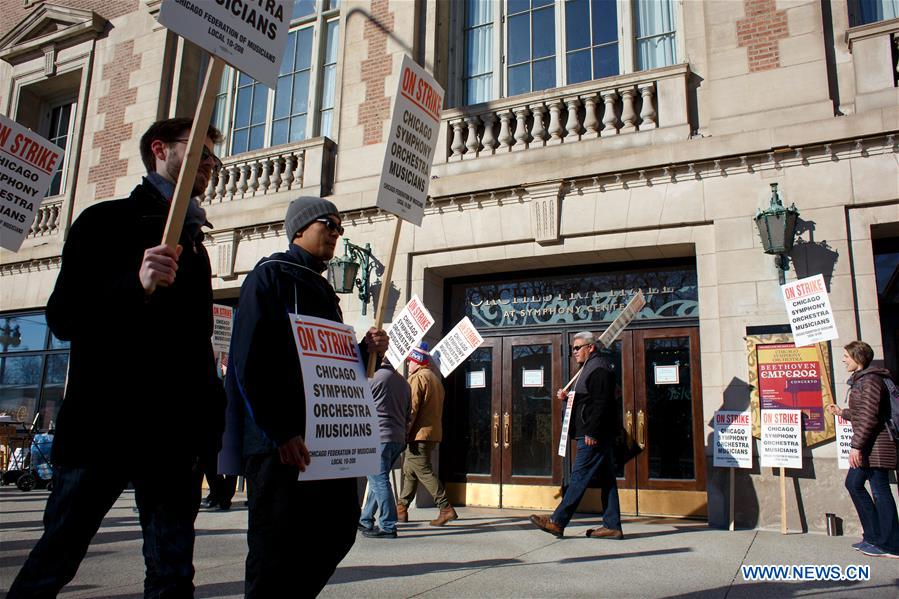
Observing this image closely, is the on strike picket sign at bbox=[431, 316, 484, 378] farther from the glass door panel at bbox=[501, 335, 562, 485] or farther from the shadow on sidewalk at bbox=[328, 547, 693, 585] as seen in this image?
the shadow on sidewalk at bbox=[328, 547, 693, 585]

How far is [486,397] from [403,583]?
5.24 m

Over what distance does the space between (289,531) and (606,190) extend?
7.16 metres

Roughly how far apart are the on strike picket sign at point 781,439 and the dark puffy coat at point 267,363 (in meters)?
6.02

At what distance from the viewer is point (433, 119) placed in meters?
4.94

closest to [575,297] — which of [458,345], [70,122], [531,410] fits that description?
[531,410]

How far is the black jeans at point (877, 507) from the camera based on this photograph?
5832 millimetres

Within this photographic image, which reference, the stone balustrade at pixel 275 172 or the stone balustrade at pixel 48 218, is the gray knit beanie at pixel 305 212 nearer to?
the stone balustrade at pixel 275 172

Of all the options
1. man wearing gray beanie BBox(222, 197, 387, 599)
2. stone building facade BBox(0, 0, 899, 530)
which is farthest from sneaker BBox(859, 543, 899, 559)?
man wearing gray beanie BBox(222, 197, 387, 599)

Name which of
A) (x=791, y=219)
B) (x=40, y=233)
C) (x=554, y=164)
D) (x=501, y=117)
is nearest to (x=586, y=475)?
(x=791, y=219)

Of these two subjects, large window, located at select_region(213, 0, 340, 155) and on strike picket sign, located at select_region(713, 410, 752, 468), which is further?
large window, located at select_region(213, 0, 340, 155)

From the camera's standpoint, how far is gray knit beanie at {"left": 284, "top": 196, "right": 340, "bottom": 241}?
125 inches

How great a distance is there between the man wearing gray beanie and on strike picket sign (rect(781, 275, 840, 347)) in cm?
556

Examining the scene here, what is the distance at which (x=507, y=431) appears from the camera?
950cm

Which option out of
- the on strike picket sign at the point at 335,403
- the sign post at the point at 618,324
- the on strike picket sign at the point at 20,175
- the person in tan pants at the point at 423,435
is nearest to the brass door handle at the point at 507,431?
the person in tan pants at the point at 423,435
